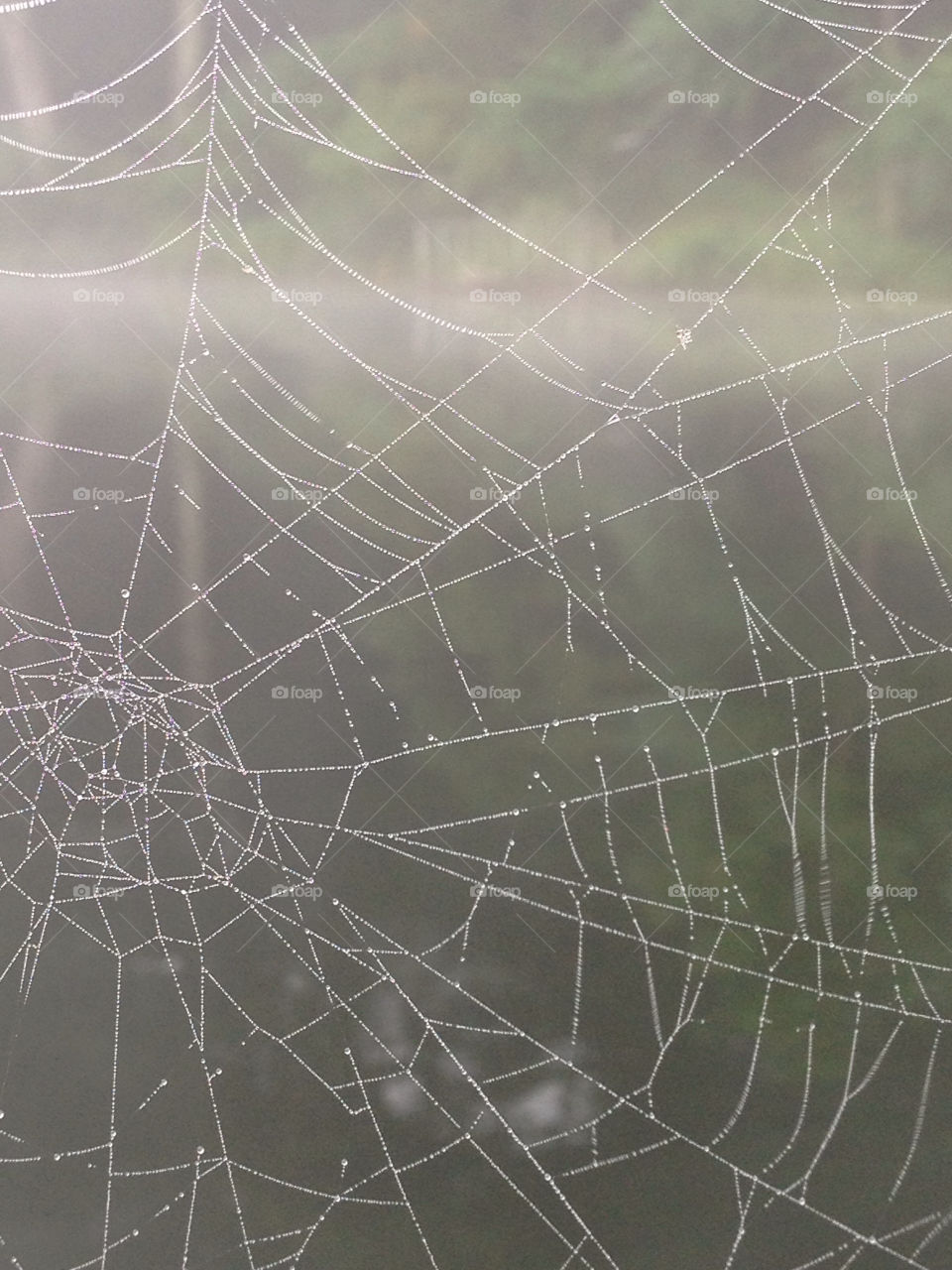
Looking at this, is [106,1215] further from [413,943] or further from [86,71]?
[86,71]

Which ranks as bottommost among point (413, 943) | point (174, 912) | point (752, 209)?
point (413, 943)

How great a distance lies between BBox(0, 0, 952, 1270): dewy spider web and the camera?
205 centimetres

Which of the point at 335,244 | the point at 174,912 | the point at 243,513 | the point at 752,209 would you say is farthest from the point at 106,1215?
the point at 752,209

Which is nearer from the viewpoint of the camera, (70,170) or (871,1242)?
(70,170)

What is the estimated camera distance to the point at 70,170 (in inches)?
78.9

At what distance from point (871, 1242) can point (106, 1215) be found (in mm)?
1522

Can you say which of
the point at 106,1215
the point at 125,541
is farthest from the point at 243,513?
the point at 106,1215

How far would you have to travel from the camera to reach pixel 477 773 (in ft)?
6.86

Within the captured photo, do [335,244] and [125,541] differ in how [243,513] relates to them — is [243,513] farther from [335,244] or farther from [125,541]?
[335,244]

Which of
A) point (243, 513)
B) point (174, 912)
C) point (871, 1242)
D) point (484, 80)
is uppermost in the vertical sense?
point (484, 80)

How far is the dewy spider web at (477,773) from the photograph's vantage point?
2051mm

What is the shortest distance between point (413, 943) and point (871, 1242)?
3.60ft

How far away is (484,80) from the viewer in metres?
2.00

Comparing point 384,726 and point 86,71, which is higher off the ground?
point 86,71
